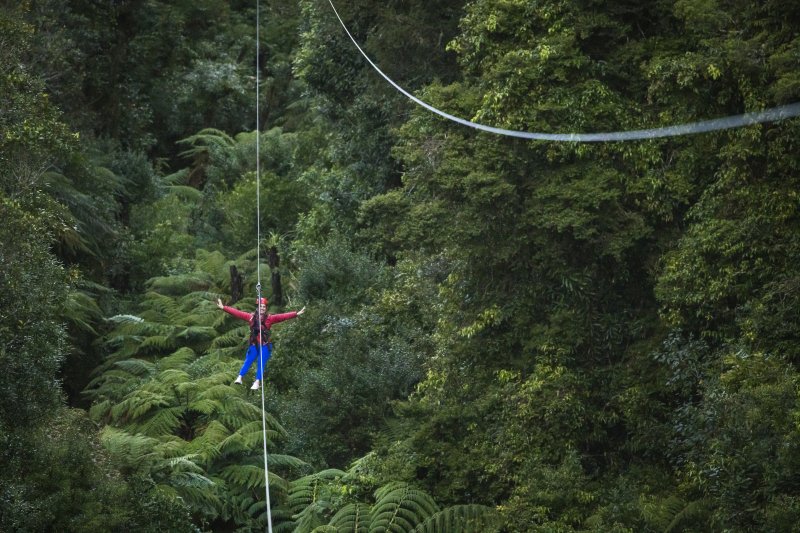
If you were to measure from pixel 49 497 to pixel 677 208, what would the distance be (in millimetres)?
7009

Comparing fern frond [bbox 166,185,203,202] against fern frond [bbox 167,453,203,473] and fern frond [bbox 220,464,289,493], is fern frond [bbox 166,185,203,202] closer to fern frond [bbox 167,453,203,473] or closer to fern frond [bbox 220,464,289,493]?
fern frond [bbox 220,464,289,493]

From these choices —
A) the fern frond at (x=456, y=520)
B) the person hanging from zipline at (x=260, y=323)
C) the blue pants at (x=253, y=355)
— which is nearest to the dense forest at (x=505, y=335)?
the fern frond at (x=456, y=520)

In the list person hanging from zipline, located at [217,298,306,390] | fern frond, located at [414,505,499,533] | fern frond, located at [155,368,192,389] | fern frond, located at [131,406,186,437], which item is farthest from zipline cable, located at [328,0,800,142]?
fern frond, located at [155,368,192,389]

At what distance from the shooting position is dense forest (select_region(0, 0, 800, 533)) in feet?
37.4

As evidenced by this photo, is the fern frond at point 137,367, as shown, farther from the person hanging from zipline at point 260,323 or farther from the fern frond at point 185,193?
the fern frond at point 185,193

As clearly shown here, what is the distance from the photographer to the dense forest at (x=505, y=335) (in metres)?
11.4

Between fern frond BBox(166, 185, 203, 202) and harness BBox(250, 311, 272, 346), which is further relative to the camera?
fern frond BBox(166, 185, 203, 202)

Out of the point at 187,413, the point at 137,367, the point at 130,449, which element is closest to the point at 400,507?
the point at 130,449

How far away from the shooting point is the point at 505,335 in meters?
14.0

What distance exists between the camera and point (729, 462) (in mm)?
10078

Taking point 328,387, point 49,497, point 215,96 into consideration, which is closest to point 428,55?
point 328,387

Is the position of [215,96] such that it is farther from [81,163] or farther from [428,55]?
[428,55]

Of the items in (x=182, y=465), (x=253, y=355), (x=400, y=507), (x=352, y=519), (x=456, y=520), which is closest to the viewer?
(x=456, y=520)

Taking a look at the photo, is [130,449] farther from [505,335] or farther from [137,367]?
A: [137,367]
